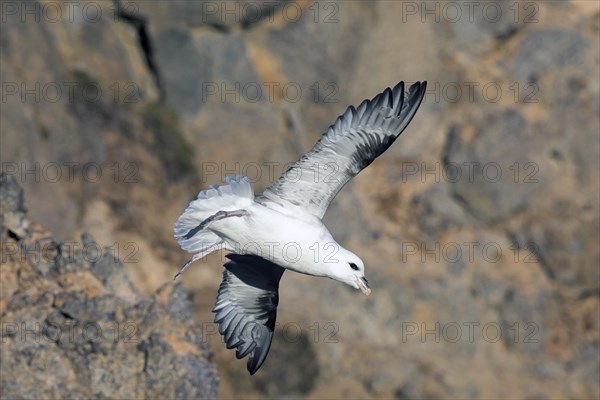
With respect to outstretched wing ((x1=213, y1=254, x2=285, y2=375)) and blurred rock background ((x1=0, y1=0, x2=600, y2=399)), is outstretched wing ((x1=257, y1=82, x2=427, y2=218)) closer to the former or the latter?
outstretched wing ((x1=213, y1=254, x2=285, y2=375))

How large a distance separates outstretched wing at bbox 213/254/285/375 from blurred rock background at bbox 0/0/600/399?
19.1 feet

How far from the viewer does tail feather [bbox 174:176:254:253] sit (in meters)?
9.62

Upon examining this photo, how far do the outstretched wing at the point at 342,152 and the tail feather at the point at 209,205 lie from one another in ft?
0.95

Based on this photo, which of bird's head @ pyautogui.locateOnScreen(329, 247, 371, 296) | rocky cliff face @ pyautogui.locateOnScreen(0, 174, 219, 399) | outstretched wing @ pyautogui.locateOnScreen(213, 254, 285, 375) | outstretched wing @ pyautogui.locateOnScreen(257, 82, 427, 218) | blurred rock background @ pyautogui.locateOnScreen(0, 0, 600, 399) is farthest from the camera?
blurred rock background @ pyautogui.locateOnScreen(0, 0, 600, 399)

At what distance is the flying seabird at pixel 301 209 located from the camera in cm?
955

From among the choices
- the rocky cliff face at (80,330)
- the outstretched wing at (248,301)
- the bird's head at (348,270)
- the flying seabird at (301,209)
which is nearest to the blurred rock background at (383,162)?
the rocky cliff face at (80,330)

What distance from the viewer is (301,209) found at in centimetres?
986

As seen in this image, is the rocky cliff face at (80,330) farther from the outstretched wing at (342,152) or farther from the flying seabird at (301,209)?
the outstretched wing at (342,152)

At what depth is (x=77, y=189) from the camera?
1639 cm

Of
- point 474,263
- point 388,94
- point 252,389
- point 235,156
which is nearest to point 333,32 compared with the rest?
point 235,156

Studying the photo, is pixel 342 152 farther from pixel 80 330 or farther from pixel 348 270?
pixel 80 330

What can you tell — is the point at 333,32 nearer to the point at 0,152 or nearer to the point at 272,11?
the point at 272,11

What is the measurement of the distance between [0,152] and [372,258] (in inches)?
279

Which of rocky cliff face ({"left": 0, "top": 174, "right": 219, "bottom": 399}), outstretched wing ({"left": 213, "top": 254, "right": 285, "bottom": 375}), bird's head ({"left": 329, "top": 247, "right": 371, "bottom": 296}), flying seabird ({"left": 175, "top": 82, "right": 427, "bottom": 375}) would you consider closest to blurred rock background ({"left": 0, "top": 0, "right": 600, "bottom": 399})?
rocky cliff face ({"left": 0, "top": 174, "right": 219, "bottom": 399})
